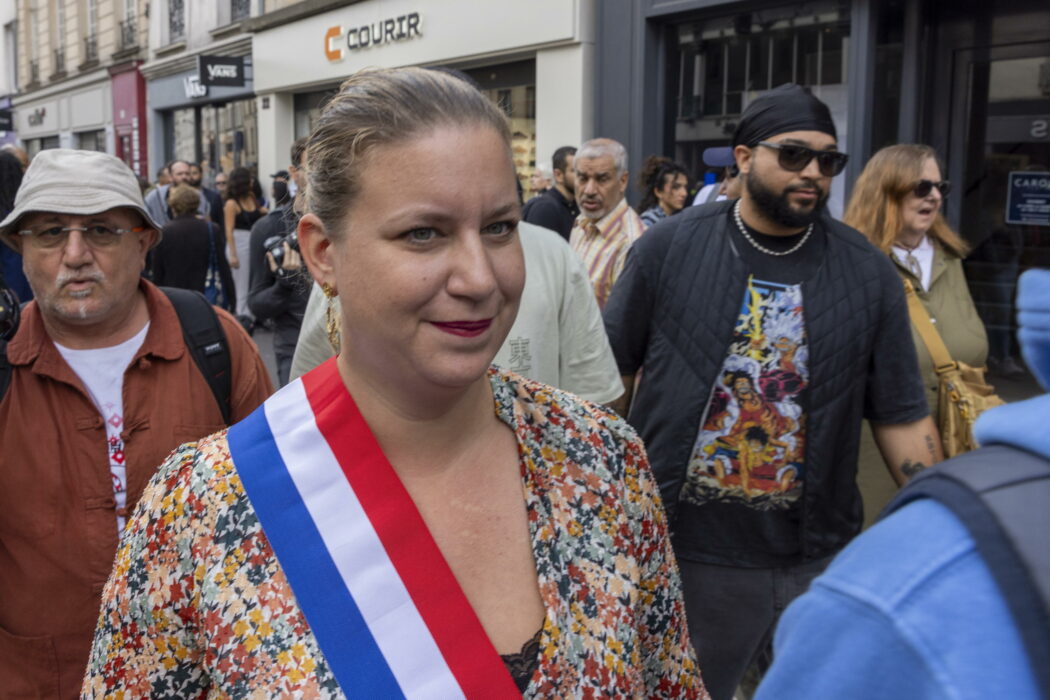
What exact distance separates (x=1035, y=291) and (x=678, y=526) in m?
2.33

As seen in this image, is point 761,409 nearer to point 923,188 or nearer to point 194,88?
point 923,188

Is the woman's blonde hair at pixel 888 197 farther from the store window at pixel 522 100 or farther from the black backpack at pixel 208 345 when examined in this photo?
the store window at pixel 522 100

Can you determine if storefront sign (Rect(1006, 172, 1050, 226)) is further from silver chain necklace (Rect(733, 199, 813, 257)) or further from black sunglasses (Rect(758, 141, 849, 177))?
silver chain necklace (Rect(733, 199, 813, 257))

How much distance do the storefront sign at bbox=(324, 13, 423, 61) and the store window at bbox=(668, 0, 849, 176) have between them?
15.1ft

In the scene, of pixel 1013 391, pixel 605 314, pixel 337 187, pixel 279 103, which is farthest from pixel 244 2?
pixel 337 187

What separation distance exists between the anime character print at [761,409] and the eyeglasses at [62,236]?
1.72 meters

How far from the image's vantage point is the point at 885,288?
3.10 m

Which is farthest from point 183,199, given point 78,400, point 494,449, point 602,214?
point 494,449

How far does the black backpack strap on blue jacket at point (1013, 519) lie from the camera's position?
0.77 m

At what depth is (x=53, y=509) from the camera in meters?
2.53

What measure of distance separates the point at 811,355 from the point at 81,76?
95.9 feet

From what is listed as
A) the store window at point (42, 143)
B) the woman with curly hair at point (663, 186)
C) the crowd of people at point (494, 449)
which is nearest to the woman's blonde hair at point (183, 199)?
the woman with curly hair at point (663, 186)

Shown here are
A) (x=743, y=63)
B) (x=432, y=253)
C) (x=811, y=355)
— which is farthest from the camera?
(x=743, y=63)

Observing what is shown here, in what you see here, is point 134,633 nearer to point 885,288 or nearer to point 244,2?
point 885,288
